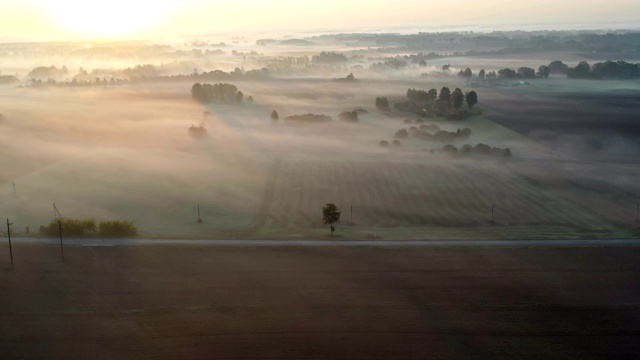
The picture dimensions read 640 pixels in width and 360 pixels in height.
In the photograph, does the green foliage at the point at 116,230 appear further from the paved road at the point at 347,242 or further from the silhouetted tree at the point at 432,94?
the silhouetted tree at the point at 432,94

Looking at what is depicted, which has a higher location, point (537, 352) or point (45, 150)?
point (45, 150)

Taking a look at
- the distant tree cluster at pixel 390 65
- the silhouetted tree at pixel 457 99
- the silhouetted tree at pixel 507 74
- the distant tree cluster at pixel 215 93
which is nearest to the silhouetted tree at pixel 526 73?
the silhouetted tree at pixel 507 74

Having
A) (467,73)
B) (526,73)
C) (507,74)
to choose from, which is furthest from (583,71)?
(467,73)

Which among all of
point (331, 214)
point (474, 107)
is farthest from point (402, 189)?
point (474, 107)

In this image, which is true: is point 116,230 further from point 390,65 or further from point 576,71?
point 576,71

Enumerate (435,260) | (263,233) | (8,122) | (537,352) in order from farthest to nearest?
(8,122) < (263,233) < (435,260) < (537,352)

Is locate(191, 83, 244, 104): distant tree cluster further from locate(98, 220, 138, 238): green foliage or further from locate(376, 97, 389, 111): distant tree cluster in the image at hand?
locate(98, 220, 138, 238): green foliage

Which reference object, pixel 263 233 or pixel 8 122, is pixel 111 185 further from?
pixel 8 122

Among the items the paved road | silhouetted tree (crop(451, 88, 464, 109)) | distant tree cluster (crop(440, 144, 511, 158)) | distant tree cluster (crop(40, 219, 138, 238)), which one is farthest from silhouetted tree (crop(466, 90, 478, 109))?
distant tree cluster (crop(40, 219, 138, 238))
